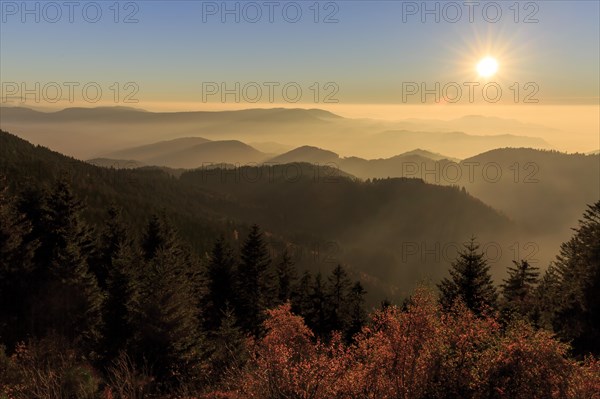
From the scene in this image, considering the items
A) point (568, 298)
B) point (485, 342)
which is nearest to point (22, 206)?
point (485, 342)

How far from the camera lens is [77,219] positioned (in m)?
41.8

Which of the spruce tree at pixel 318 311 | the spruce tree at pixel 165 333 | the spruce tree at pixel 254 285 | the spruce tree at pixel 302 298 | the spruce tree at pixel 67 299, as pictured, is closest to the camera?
the spruce tree at pixel 165 333

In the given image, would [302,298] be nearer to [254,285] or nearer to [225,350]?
[254,285]

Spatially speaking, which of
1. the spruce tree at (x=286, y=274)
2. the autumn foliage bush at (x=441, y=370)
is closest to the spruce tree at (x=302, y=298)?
the spruce tree at (x=286, y=274)

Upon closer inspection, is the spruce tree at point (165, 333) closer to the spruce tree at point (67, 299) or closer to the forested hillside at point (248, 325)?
the forested hillside at point (248, 325)

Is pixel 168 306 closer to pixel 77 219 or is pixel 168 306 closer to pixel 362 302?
pixel 77 219

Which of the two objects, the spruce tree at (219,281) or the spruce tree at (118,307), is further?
the spruce tree at (219,281)

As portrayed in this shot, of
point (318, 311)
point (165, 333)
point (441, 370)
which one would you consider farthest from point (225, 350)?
point (318, 311)

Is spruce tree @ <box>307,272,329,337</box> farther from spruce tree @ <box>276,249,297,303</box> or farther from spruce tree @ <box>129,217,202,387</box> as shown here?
spruce tree @ <box>129,217,202,387</box>

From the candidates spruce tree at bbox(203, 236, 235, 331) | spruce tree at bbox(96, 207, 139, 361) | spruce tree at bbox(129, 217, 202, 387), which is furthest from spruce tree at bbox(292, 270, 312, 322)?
spruce tree at bbox(129, 217, 202, 387)

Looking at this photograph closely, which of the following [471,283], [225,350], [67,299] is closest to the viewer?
[225,350]

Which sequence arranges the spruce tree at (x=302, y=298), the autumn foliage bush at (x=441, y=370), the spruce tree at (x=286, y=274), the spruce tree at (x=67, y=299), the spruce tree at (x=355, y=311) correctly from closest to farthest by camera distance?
the autumn foliage bush at (x=441, y=370) < the spruce tree at (x=67, y=299) < the spruce tree at (x=355, y=311) < the spruce tree at (x=302, y=298) < the spruce tree at (x=286, y=274)

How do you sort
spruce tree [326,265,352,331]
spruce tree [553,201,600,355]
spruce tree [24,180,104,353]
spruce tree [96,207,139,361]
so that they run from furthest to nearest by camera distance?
1. spruce tree [326,265,352,331]
2. spruce tree [24,180,104,353]
3. spruce tree [553,201,600,355]
4. spruce tree [96,207,139,361]

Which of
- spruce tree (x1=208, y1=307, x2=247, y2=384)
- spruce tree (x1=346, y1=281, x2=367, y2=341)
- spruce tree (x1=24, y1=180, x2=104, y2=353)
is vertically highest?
spruce tree (x1=24, y1=180, x2=104, y2=353)
